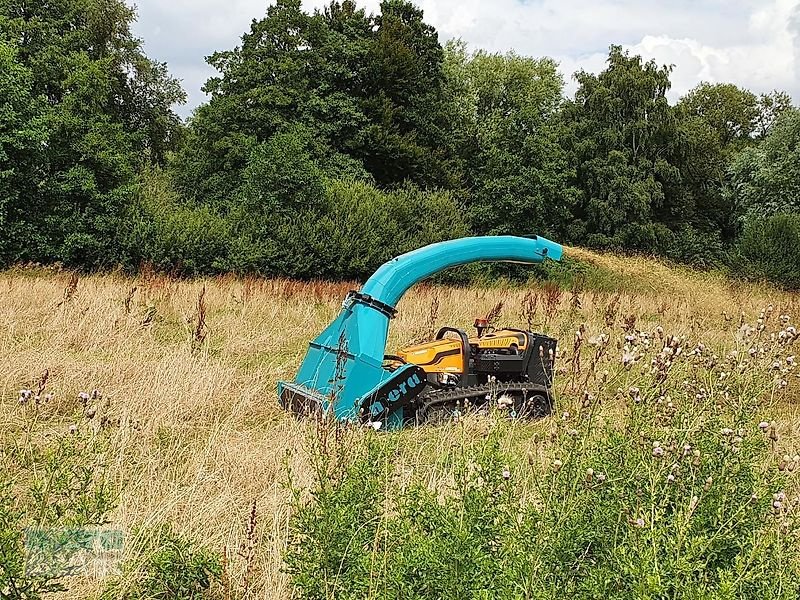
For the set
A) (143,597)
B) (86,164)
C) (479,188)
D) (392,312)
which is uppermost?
(479,188)

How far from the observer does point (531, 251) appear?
18.4ft

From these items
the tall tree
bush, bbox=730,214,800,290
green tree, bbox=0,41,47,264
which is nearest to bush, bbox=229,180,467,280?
the tall tree

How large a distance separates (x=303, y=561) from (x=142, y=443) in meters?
2.03

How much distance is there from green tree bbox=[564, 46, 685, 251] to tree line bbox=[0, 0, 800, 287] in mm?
84

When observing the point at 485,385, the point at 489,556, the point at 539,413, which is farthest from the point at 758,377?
the point at 489,556

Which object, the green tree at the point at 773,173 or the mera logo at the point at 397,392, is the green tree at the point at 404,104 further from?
the mera logo at the point at 397,392

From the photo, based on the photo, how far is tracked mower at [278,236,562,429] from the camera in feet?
14.7

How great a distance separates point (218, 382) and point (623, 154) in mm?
25764

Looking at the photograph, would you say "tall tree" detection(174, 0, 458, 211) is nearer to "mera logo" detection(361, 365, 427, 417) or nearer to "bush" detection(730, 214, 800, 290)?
"bush" detection(730, 214, 800, 290)

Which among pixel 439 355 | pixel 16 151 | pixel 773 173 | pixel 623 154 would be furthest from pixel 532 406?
pixel 773 173

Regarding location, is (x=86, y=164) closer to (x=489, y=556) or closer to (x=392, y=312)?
(x=392, y=312)

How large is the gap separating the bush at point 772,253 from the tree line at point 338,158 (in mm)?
57

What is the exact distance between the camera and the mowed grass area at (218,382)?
11.4 feet

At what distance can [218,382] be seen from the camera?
17.9 feet
